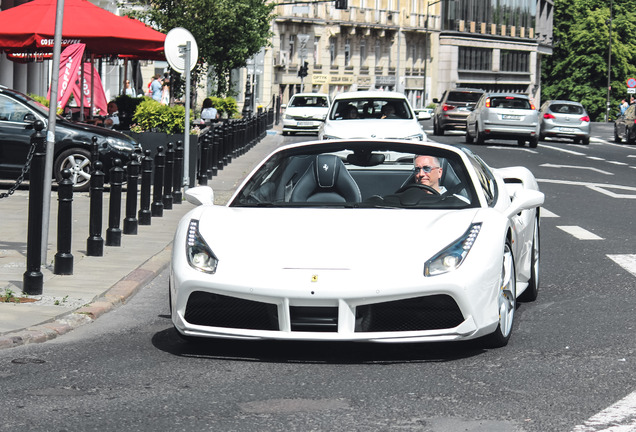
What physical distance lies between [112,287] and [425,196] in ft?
9.26

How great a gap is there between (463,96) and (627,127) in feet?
19.5

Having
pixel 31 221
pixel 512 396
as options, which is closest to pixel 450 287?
pixel 512 396

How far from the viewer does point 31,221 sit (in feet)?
29.6

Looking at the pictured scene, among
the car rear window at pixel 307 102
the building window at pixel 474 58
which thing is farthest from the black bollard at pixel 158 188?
the building window at pixel 474 58

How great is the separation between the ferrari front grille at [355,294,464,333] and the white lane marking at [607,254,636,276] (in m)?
4.44

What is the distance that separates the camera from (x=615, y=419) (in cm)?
544

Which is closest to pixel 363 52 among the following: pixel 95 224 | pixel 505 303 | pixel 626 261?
pixel 626 261

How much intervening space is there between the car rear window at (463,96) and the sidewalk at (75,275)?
103ft

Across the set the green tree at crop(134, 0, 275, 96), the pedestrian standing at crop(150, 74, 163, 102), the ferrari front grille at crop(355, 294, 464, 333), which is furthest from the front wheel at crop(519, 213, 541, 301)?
the green tree at crop(134, 0, 275, 96)

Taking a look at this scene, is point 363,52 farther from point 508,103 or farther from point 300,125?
point 508,103

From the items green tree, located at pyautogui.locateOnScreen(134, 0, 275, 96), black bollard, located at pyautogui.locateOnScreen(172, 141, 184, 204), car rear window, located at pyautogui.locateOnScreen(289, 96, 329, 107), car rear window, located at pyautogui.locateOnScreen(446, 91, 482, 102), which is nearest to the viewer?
black bollard, located at pyautogui.locateOnScreen(172, 141, 184, 204)

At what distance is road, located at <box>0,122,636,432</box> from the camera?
214 inches

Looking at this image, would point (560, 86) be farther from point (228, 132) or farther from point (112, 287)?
point (112, 287)

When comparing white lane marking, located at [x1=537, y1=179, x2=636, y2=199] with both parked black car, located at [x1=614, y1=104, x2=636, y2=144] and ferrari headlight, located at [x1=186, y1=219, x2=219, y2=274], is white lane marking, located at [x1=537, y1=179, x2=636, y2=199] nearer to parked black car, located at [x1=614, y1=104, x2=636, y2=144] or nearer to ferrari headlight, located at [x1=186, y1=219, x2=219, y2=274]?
ferrari headlight, located at [x1=186, y1=219, x2=219, y2=274]
